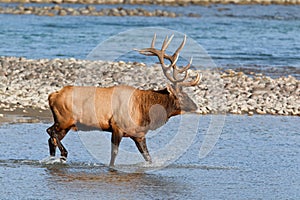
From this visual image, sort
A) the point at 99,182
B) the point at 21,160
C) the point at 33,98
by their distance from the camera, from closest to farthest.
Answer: the point at 99,182 → the point at 21,160 → the point at 33,98

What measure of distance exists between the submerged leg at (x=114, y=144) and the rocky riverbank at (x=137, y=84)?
4319 mm

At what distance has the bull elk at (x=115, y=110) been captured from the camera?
35.6 feet

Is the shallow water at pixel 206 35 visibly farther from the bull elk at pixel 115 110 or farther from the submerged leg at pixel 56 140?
the submerged leg at pixel 56 140

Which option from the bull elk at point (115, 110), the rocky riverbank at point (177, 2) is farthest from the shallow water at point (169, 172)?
the rocky riverbank at point (177, 2)

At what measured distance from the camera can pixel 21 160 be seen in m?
10.9

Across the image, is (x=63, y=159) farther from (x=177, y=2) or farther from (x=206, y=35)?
(x=177, y=2)

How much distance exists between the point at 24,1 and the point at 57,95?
55997mm

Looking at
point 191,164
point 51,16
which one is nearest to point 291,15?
point 51,16

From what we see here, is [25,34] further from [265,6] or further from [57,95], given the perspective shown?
[265,6]

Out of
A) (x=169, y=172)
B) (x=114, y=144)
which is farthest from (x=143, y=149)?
(x=169, y=172)

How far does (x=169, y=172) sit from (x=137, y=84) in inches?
299

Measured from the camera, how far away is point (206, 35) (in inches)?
1446

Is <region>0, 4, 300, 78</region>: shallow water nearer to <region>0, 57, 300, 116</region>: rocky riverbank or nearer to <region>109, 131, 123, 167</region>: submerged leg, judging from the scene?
<region>0, 57, 300, 116</region>: rocky riverbank

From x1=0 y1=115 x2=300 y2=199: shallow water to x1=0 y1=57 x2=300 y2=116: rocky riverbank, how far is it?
2285mm
